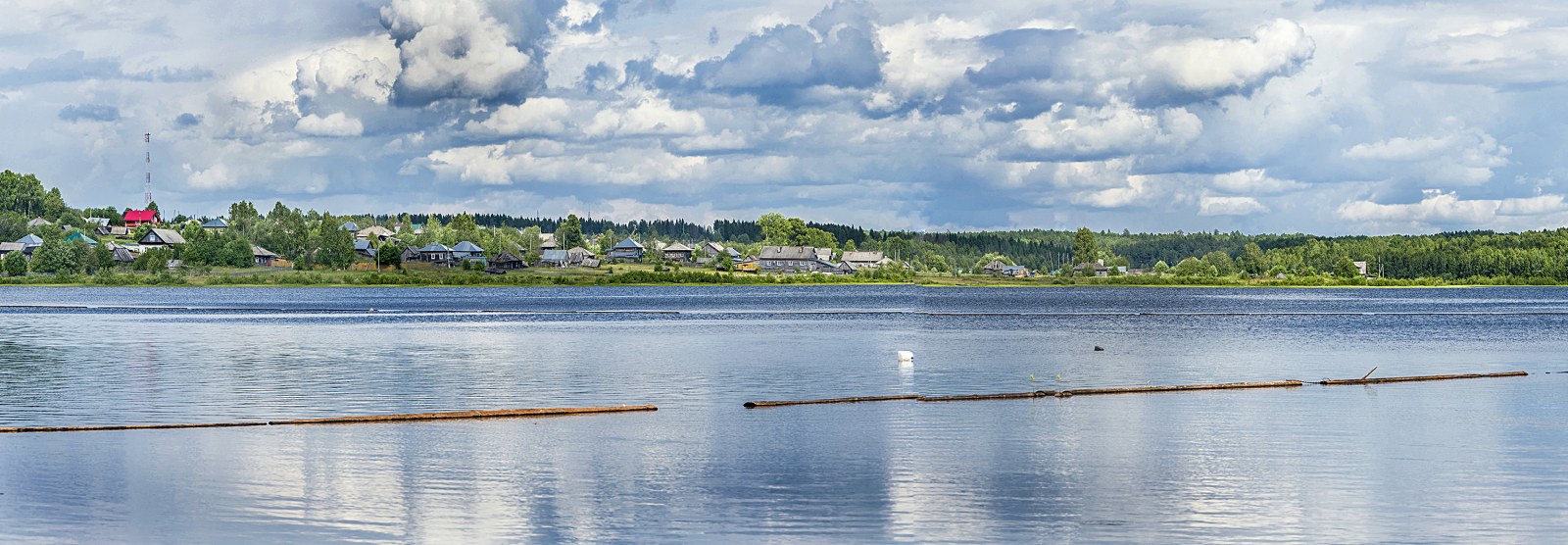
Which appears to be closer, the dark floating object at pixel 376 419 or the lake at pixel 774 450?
the lake at pixel 774 450

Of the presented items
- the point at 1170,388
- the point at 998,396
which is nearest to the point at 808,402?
the point at 998,396

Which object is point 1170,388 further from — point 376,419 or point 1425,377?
point 376,419

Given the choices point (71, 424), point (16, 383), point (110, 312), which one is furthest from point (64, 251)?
point (71, 424)

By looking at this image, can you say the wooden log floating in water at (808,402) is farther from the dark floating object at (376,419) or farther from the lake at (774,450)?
the dark floating object at (376,419)

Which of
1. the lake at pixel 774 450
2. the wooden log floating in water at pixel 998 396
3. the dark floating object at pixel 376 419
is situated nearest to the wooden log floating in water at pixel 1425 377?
the lake at pixel 774 450

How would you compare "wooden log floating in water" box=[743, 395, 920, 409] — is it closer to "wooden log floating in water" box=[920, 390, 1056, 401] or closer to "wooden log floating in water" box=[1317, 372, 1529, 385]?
"wooden log floating in water" box=[920, 390, 1056, 401]

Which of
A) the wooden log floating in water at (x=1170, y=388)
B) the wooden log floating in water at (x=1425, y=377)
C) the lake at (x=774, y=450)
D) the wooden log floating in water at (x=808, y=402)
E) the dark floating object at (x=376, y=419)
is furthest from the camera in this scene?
the wooden log floating in water at (x=1425, y=377)

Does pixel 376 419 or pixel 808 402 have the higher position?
pixel 808 402

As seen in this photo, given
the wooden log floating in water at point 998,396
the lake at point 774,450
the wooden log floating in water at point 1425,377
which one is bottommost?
the lake at point 774,450

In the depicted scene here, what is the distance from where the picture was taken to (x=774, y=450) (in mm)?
25031

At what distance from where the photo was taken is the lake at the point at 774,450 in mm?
18219

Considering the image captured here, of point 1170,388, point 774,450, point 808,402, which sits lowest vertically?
point 774,450

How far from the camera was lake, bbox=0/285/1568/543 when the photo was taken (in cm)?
1822

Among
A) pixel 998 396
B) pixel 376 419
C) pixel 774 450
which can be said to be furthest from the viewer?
pixel 998 396
